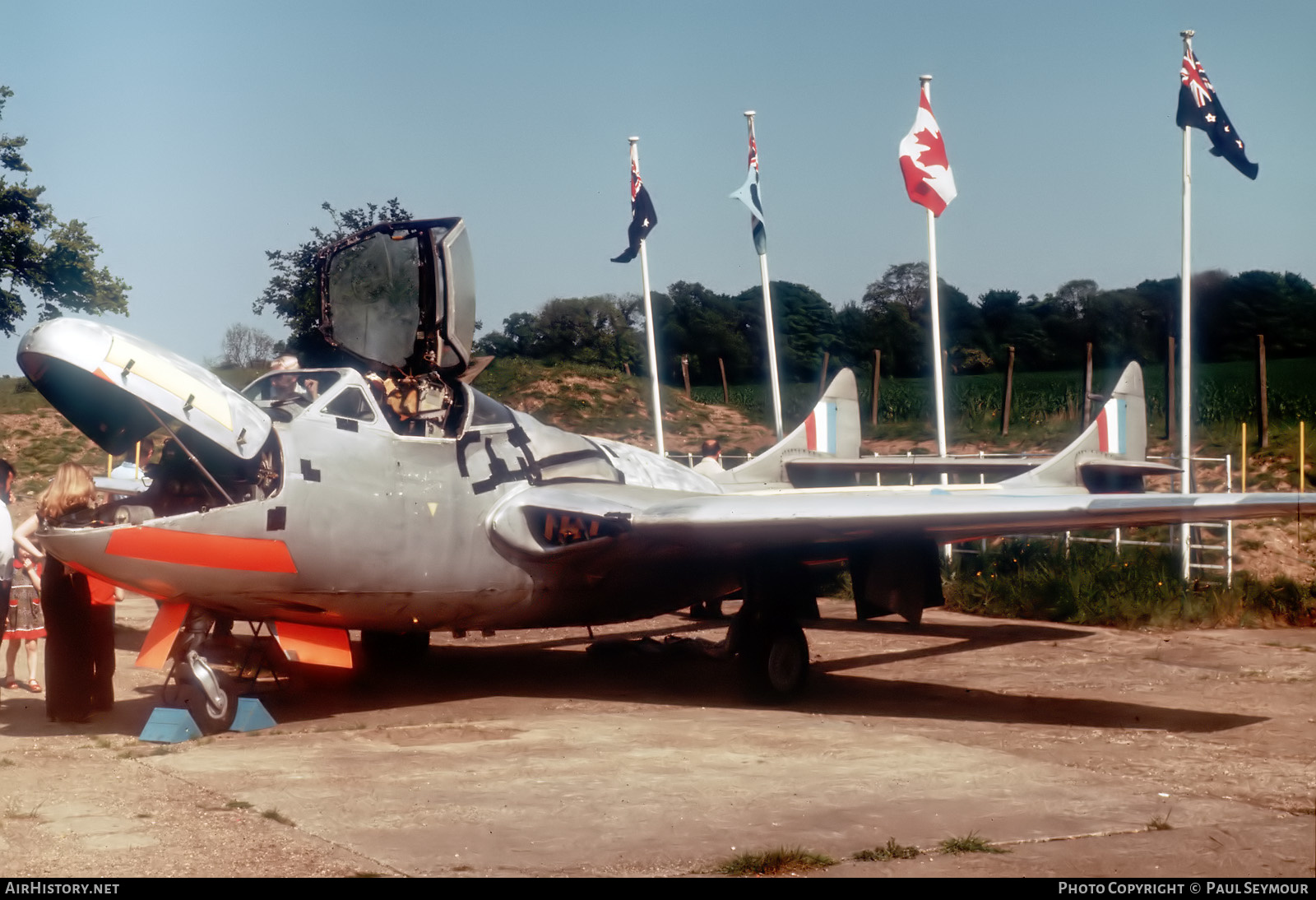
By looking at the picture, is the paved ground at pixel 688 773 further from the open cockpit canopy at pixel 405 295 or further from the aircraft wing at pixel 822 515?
the open cockpit canopy at pixel 405 295

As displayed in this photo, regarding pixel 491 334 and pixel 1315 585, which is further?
pixel 491 334

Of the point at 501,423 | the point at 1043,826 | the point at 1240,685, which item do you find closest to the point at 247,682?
the point at 501,423

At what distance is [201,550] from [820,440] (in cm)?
865

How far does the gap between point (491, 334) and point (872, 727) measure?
7113 centimetres

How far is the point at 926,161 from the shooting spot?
19.0 m

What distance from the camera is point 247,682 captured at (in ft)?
35.1

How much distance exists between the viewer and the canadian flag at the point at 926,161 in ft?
62.1

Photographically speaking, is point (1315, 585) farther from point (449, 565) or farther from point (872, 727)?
point (449, 565)

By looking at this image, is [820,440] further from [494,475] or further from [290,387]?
[290,387]

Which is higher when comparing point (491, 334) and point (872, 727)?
point (491, 334)

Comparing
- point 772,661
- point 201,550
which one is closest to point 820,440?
point 772,661

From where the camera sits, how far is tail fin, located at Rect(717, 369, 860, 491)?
1455cm

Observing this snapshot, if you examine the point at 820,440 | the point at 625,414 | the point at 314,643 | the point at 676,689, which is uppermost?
the point at 625,414

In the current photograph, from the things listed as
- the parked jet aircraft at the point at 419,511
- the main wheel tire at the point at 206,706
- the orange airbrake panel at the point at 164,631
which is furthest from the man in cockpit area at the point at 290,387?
the main wheel tire at the point at 206,706
